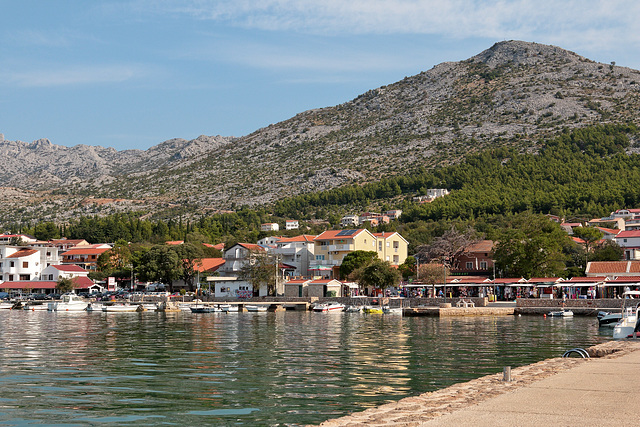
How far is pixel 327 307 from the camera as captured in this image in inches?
2938

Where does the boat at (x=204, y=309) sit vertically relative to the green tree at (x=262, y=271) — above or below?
below

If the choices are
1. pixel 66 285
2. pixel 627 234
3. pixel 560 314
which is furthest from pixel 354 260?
pixel 66 285

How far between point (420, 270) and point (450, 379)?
69.5 meters

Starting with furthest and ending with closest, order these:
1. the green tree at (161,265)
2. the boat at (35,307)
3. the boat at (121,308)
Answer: the green tree at (161,265) → the boat at (35,307) → the boat at (121,308)

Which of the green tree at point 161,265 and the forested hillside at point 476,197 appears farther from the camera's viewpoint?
the forested hillside at point 476,197

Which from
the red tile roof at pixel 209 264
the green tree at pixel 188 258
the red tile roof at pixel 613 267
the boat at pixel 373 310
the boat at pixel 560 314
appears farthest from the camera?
the red tile roof at pixel 209 264

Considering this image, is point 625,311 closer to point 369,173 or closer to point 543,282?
point 543,282

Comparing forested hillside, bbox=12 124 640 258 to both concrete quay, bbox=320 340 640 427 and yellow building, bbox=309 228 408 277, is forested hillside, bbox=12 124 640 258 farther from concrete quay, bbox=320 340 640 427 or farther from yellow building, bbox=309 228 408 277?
concrete quay, bbox=320 340 640 427

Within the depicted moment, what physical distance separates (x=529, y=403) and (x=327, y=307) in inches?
2428

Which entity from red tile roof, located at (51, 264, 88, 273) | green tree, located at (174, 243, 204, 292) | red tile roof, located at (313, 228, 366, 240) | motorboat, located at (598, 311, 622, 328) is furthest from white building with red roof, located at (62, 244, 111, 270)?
motorboat, located at (598, 311, 622, 328)

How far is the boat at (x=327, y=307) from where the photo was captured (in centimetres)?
7462

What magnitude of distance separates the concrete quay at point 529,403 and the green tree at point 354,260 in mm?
74378

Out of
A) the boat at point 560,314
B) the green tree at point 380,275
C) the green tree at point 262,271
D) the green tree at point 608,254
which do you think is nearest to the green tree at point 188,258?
the green tree at point 262,271

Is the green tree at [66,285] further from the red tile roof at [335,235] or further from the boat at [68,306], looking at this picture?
the red tile roof at [335,235]
